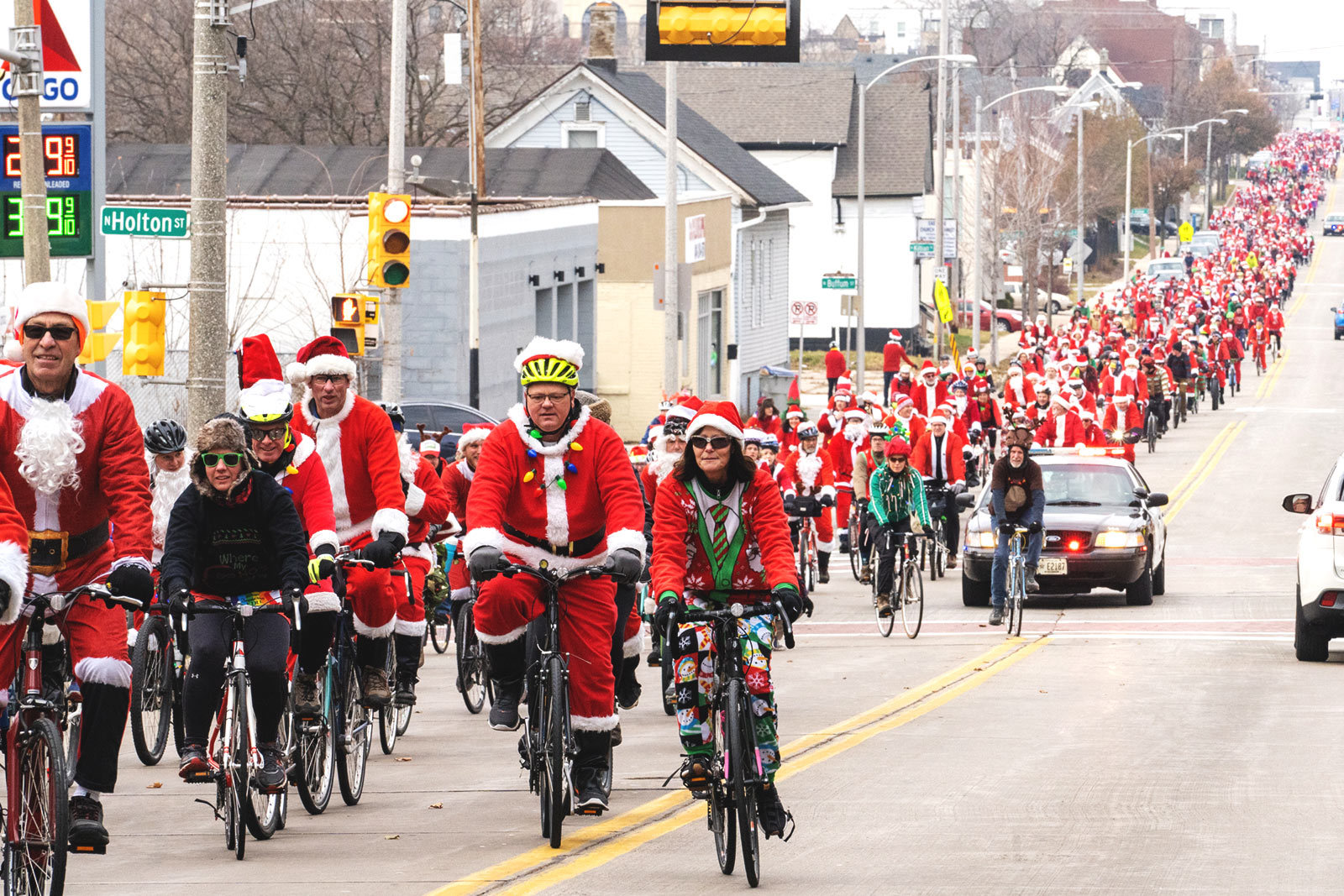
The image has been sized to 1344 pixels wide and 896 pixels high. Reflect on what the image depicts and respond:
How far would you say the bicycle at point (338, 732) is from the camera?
9.89m

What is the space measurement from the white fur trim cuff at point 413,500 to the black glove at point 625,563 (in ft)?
12.0

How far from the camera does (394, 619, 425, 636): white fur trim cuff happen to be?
1140 cm

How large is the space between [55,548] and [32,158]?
1056 centimetres

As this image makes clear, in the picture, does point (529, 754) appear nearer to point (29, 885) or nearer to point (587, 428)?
point (587, 428)

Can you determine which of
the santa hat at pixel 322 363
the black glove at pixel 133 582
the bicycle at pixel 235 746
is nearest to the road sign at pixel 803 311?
the santa hat at pixel 322 363

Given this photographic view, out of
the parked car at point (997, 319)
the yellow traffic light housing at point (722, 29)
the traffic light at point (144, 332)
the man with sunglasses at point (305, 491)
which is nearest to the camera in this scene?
the man with sunglasses at point (305, 491)

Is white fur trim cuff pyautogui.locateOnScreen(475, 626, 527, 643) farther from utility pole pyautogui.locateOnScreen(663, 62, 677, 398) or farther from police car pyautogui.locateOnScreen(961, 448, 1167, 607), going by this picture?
utility pole pyautogui.locateOnScreen(663, 62, 677, 398)

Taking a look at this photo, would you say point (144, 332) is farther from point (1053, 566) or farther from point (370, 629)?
point (1053, 566)

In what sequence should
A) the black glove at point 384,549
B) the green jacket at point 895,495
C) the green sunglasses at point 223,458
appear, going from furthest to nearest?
the green jacket at point 895,495, the black glove at point 384,549, the green sunglasses at point 223,458

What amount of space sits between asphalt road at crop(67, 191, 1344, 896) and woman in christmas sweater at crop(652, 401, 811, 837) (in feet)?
1.77

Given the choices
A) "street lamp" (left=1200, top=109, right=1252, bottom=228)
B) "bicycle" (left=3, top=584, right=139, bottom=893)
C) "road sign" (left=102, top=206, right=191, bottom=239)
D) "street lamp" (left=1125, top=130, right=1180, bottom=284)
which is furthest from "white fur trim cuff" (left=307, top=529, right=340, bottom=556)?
"street lamp" (left=1200, top=109, right=1252, bottom=228)

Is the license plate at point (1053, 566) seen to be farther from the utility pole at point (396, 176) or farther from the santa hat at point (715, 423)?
the santa hat at point (715, 423)

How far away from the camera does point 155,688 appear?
12352 mm

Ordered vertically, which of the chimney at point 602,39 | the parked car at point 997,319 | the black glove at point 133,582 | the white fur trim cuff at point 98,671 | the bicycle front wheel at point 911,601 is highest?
the chimney at point 602,39
